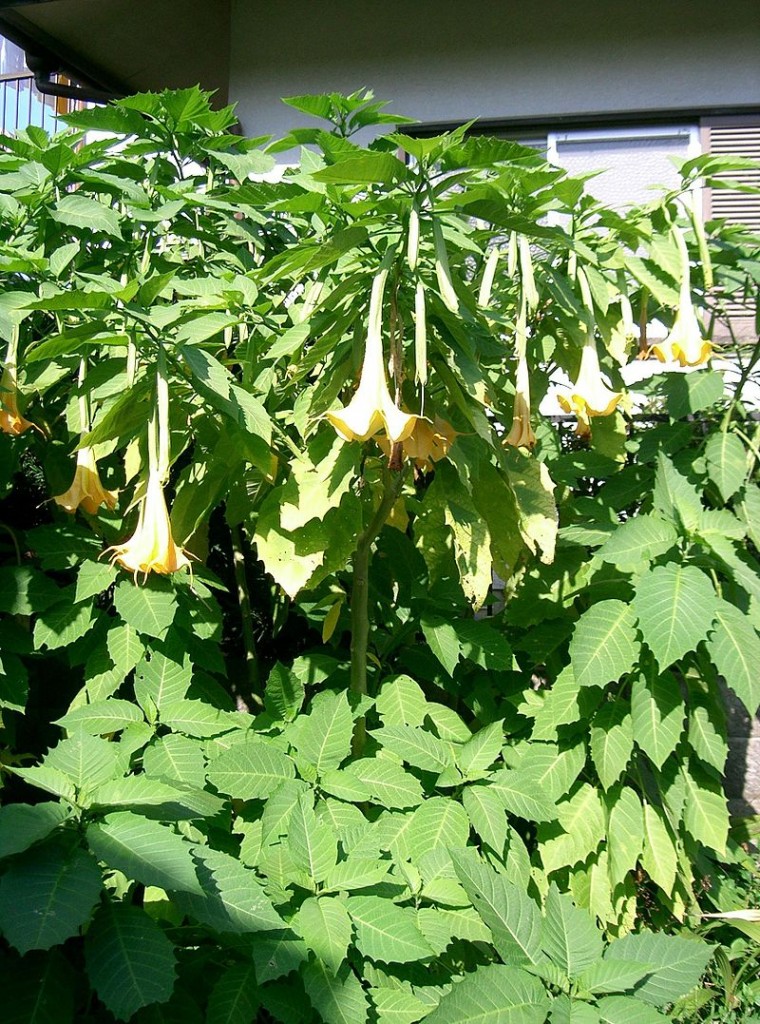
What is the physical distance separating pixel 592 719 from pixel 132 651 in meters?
1.01

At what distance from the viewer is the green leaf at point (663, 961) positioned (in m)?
1.20

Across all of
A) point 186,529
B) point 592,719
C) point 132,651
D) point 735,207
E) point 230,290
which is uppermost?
point 735,207

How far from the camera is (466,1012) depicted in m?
1.09

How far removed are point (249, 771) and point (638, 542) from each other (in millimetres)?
862

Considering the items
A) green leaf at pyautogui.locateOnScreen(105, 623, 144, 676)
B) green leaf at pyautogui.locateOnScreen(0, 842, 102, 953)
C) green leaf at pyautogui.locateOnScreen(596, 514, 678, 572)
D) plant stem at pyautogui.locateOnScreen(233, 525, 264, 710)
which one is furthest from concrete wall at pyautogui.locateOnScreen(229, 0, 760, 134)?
green leaf at pyautogui.locateOnScreen(0, 842, 102, 953)

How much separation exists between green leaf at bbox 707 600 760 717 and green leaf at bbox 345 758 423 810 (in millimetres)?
625

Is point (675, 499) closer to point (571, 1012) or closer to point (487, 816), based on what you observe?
point (487, 816)

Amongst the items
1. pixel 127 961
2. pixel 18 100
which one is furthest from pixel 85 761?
pixel 18 100

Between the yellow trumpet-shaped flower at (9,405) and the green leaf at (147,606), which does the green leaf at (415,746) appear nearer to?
the green leaf at (147,606)

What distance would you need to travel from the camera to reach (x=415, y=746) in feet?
5.42

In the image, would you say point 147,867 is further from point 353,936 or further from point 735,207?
point 735,207

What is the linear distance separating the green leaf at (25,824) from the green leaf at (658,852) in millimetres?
1305

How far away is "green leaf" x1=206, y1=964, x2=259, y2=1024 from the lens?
1.20m

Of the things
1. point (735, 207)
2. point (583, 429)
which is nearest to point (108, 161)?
point (583, 429)
